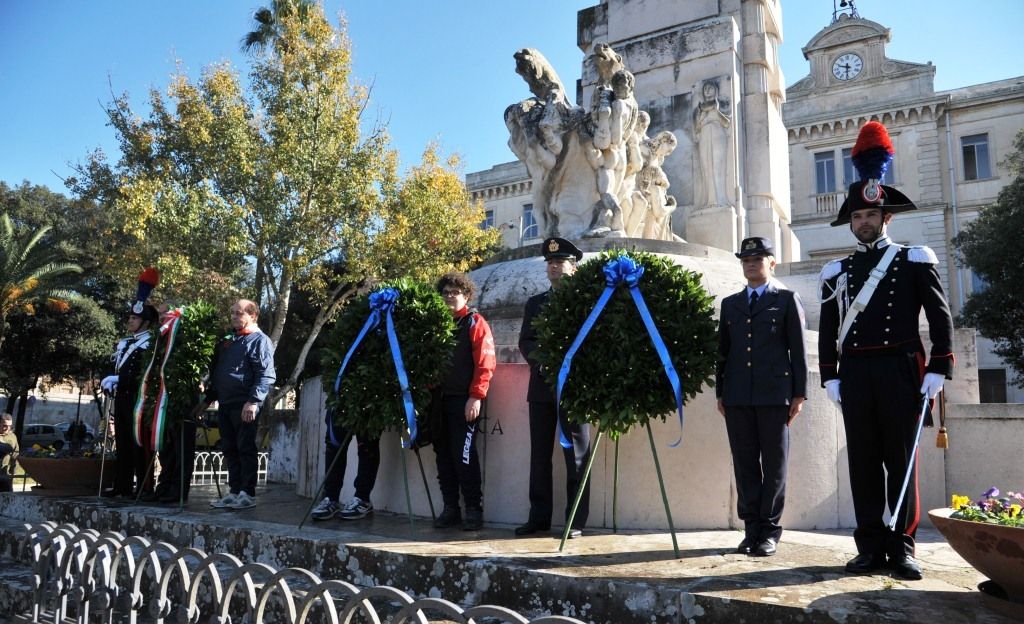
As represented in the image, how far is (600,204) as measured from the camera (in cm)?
864

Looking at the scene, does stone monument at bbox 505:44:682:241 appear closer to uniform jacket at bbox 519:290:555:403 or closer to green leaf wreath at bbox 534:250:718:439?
uniform jacket at bbox 519:290:555:403

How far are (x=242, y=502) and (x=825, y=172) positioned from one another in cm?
3249

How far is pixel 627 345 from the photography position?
482cm

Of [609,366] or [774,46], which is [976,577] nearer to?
[609,366]

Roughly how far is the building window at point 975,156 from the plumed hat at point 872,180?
1265 inches

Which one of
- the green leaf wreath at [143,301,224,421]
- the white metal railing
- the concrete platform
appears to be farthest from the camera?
the green leaf wreath at [143,301,224,421]

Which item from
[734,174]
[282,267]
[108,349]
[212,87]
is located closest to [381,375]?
[734,174]

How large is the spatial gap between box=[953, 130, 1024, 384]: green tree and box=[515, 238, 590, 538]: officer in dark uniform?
2234 cm

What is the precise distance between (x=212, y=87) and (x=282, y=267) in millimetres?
5265

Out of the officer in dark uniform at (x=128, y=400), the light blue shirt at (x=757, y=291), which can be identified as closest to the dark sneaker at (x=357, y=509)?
the officer in dark uniform at (x=128, y=400)

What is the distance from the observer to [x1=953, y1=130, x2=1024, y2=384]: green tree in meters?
22.4

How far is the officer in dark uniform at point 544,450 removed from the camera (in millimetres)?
5172

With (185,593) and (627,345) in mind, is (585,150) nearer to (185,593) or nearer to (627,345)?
(627,345)

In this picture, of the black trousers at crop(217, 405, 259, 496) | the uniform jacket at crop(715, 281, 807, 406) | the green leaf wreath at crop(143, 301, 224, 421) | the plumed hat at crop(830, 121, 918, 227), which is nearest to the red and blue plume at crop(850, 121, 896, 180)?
the plumed hat at crop(830, 121, 918, 227)
